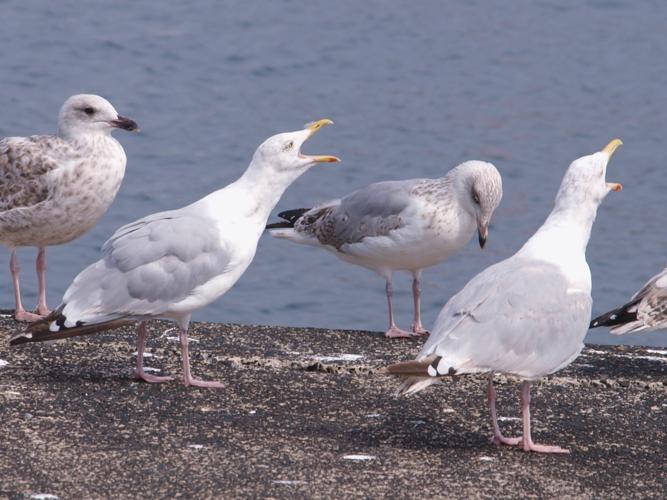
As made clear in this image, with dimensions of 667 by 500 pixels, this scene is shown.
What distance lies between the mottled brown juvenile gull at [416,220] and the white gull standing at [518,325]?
1713mm

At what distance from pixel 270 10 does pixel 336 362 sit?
548 inches

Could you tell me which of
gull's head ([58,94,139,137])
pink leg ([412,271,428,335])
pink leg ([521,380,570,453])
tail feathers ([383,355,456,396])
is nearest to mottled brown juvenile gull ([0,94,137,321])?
gull's head ([58,94,139,137])

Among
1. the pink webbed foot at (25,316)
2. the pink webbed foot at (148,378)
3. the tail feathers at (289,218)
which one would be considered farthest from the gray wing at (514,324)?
the tail feathers at (289,218)

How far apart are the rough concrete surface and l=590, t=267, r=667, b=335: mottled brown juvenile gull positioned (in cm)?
18

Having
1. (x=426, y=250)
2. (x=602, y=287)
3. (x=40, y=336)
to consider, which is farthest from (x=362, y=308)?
(x=40, y=336)

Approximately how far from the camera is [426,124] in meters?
16.5

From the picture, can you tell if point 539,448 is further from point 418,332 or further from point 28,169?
point 28,169

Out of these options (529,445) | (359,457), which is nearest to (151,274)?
(359,457)

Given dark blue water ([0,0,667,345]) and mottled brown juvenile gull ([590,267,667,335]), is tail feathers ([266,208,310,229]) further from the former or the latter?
dark blue water ([0,0,667,345])

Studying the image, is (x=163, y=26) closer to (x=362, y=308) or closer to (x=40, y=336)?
(x=362, y=308)

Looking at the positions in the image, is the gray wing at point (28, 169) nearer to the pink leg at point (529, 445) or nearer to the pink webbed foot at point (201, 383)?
the pink webbed foot at point (201, 383)

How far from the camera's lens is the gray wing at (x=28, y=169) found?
6914 mm

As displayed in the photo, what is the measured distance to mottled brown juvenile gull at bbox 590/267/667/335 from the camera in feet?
21.9

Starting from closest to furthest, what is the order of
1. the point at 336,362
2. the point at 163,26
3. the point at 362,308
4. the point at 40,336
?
the point at 40,336
the point at 336,362
the point at 362,308
the point at 163,26
